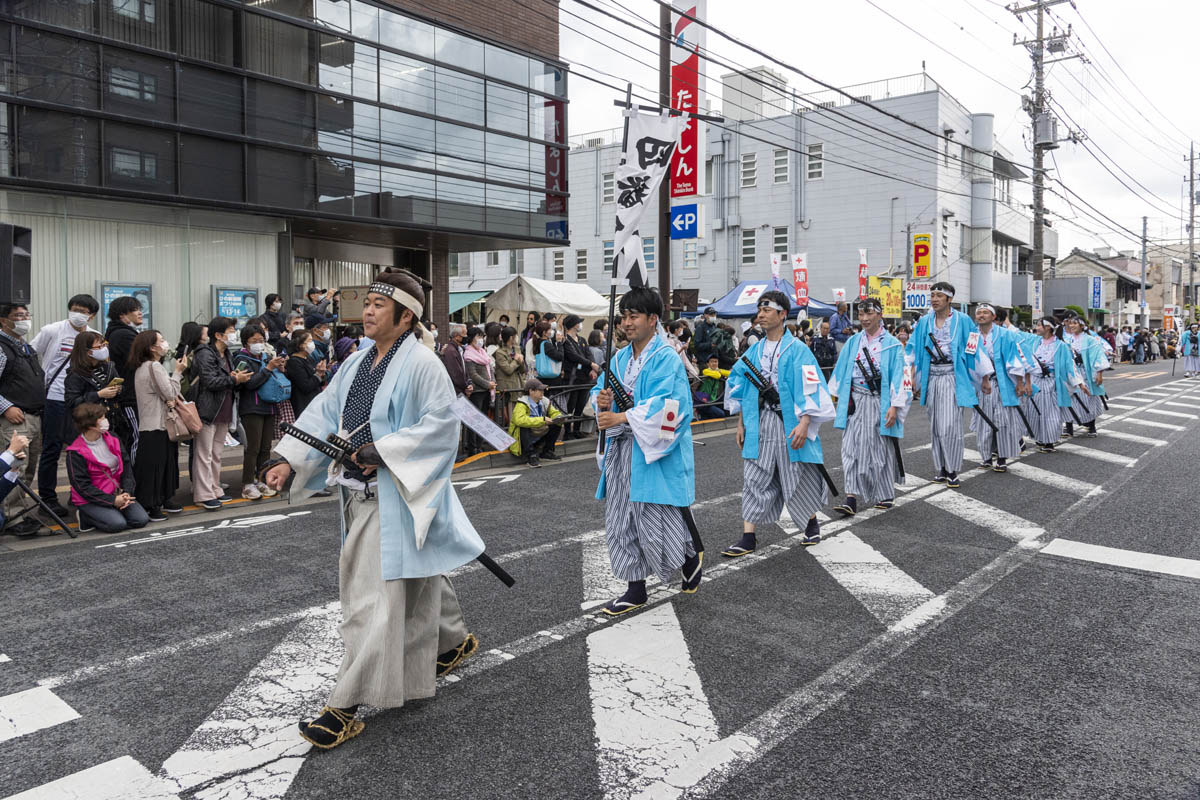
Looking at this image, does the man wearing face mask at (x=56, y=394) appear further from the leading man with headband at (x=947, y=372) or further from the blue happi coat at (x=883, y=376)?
the leading man with headband at (x=947, y=372)

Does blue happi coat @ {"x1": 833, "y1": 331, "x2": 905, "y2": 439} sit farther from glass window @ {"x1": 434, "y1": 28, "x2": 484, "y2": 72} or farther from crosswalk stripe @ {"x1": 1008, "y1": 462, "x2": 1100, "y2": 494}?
glass window @ {"x1": 434, "y1": 28, "x2": 484, "y2": 72}

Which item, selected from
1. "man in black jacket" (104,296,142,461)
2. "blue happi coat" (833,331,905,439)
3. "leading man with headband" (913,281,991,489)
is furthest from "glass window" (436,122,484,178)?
"blue happi coat" (833,331,905,439)

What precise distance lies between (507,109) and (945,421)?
1307 cm

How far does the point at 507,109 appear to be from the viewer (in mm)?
19047

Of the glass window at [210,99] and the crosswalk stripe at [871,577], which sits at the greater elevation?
the glass window at [210,99]

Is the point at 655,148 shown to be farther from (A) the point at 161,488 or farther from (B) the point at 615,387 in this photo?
(A) the point at 161,488

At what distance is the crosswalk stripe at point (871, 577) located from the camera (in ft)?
16.9

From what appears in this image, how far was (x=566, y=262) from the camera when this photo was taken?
3962 centimetres

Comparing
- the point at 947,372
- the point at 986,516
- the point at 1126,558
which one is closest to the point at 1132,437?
the point at 947,372

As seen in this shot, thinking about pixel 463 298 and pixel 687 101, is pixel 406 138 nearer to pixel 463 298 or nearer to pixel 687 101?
pixel 687 101

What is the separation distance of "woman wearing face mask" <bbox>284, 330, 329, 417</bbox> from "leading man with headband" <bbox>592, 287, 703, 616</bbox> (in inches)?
192

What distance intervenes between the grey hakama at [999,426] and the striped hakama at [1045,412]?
4.70 feet

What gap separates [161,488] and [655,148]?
522 centimetres

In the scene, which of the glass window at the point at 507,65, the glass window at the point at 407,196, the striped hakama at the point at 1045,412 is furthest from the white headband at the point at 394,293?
the glass window at the point at 507,65
